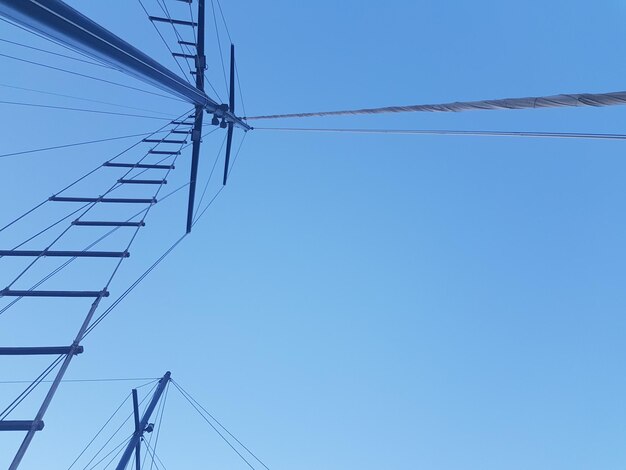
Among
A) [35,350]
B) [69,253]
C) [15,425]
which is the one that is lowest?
[15,425]

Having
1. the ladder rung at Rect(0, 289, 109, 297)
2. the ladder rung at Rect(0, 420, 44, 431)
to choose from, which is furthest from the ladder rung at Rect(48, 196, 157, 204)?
the ladder rung at Rect(0, 420, 44, 431)

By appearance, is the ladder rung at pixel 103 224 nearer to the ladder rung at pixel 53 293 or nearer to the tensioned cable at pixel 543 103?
the ladder rung at pixel 53 293

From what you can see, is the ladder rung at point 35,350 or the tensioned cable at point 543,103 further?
the ladder rung at point 35,350

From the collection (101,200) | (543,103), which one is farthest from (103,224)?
(543,103)

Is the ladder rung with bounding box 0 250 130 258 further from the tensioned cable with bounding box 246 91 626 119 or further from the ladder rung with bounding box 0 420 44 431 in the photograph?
the tensioned cable with bounding box 246 91 626 119

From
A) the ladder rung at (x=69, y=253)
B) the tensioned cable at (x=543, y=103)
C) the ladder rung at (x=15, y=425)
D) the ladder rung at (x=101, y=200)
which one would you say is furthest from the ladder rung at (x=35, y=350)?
the tensioned cable at (x=543, y=103)

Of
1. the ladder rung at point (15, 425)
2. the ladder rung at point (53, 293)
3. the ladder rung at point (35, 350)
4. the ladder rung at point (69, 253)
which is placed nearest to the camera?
the ladder rung at point (15, 425)

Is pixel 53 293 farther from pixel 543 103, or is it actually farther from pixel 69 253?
pixel 543 103

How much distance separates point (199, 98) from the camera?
689 centimetres

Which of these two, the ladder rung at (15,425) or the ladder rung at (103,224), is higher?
the ladder rung at (103,224)

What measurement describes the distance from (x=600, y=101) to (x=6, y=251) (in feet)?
22.5

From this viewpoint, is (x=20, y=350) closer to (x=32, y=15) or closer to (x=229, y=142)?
(x=32, y=15)

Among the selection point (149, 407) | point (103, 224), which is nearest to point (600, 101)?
point (103, 224)

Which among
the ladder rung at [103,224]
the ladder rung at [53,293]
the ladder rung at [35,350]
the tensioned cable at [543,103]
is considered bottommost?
the ladder rung at [35,350]
